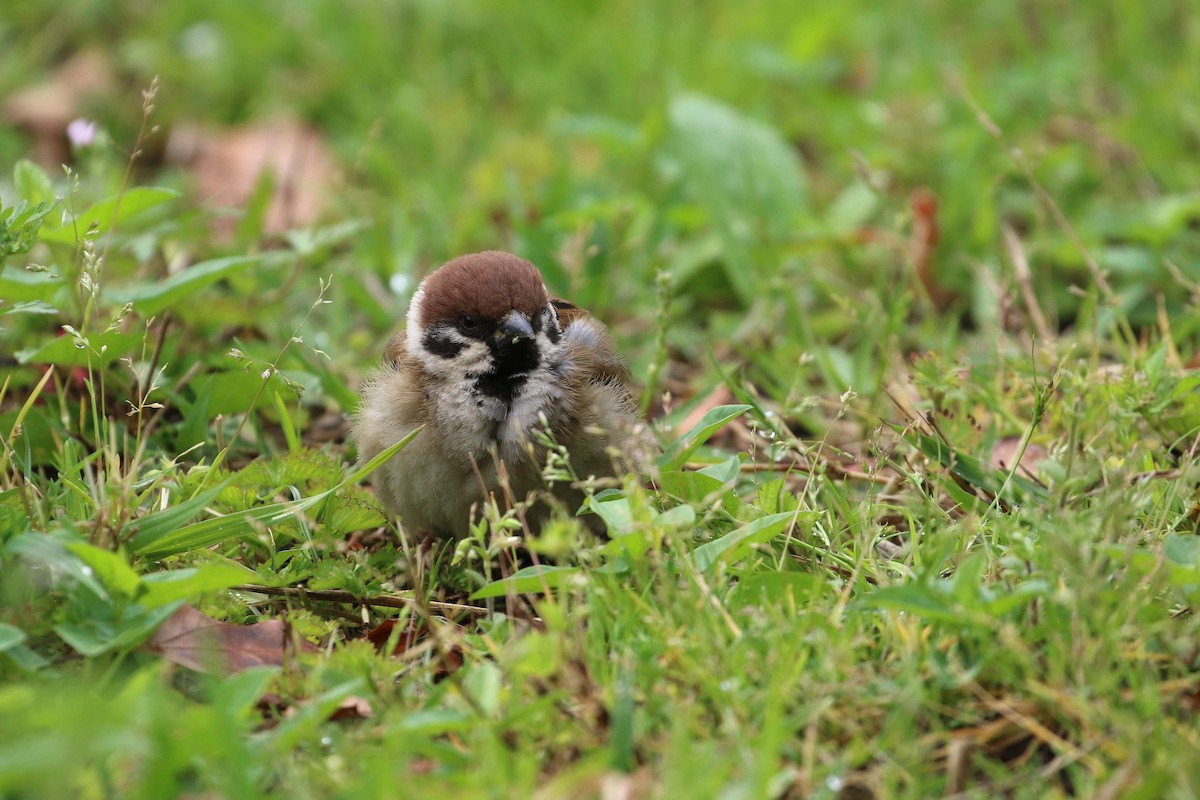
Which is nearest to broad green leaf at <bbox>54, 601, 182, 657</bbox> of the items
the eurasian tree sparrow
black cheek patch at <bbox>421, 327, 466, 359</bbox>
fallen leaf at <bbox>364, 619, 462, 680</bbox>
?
fallen leaf at <bbox>364, 619, 462, 680</bbox>

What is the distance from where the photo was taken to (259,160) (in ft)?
21.9

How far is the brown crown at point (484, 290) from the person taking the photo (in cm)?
378

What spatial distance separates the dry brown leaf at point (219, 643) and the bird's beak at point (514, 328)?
1.13 m

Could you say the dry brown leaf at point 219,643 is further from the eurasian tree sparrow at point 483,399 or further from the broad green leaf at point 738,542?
the broad green leaf at point 738,542

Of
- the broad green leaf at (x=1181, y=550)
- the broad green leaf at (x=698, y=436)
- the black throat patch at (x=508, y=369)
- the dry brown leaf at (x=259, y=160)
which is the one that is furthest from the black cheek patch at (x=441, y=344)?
the dry brown leaf at (x=259, y=160)

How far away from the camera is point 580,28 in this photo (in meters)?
6.91

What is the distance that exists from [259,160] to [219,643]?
4290mm

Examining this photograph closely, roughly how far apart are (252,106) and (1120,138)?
4.47m

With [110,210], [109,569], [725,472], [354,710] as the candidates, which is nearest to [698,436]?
[725,472]

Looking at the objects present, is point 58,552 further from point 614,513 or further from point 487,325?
point 487,325

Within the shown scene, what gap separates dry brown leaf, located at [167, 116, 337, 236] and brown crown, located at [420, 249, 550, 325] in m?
2.35

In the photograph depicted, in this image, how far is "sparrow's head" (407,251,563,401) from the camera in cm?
371

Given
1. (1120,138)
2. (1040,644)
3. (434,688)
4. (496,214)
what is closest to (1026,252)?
(1120,138)

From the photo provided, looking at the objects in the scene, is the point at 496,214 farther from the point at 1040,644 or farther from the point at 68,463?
the point at 1040,644
